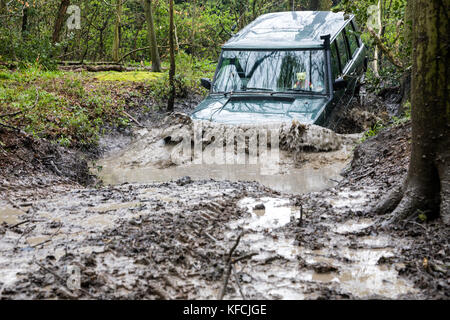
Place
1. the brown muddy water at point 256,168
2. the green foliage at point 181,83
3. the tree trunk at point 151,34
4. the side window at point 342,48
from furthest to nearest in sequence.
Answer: the tree trunk at point 151,34 → the green foliage at point 181,83 → the side window at point 342,48 → the brown muddy water at point 256,168

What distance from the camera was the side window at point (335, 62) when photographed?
8477 mm

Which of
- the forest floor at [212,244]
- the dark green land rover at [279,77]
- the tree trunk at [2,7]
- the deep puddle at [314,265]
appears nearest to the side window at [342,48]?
the dark green land rover at [279,77]

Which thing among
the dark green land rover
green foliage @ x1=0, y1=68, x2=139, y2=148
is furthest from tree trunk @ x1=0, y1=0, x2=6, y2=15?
the dark green land rover

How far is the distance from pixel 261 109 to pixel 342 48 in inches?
110

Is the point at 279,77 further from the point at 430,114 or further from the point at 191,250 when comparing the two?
the point at 191,250

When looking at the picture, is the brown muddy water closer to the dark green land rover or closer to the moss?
the dark green land rover

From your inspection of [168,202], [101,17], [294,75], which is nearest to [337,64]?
[294,75]

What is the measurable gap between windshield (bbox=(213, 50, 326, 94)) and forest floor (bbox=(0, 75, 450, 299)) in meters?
2.64

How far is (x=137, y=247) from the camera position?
11.4 feet

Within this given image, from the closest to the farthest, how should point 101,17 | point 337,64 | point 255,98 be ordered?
point 255,98 < point 337,64 < point 101,17

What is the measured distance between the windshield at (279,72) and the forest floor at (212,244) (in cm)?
264

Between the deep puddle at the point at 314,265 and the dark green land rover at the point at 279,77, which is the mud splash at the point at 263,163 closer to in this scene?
the dark green land rover at the point at 279,77

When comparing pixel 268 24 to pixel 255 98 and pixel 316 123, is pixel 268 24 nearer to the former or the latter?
pixel 255 98
